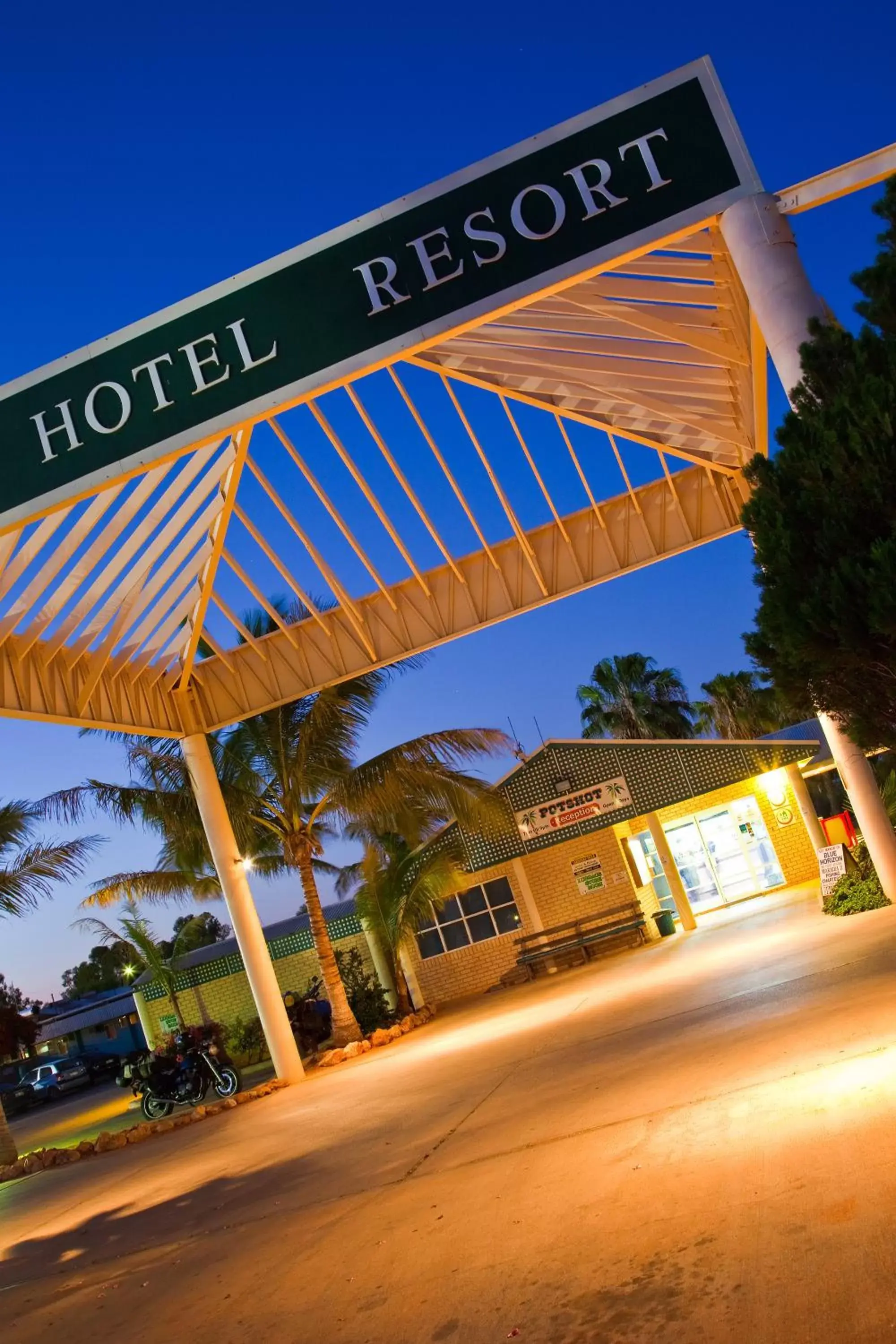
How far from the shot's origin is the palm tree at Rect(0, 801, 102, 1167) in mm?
15836

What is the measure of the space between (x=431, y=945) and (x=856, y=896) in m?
10.7

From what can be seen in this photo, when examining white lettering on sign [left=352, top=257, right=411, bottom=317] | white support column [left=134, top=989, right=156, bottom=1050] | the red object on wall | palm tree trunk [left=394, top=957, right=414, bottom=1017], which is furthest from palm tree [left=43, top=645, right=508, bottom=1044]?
white support column [left=134, top=989, right=156, bottom=1050]

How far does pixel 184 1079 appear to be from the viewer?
16.1 meters

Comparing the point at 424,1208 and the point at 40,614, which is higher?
the point at 40,614

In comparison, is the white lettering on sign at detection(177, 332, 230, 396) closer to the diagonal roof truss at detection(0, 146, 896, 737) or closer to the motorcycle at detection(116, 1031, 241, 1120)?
the diagonal roof truss at detection(0, 146, 896, 737)

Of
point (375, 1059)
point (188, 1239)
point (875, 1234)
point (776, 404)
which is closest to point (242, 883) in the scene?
point (375, 1059)

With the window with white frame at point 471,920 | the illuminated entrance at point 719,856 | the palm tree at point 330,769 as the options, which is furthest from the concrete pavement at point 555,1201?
the illuminated entrance at point 719,856

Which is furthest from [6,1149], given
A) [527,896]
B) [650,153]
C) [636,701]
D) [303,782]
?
[636,701]

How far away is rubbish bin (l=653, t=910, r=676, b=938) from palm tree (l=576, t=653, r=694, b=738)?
23569 mm

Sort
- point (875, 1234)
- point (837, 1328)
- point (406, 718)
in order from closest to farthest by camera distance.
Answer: point (837, 1328), point (875, 1234), point (406, 718)

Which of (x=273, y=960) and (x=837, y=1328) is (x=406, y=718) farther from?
(x=837, y=1328)

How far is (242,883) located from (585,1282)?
11.9m

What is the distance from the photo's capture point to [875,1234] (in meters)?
3.76

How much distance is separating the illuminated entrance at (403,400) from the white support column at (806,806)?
978 cm
